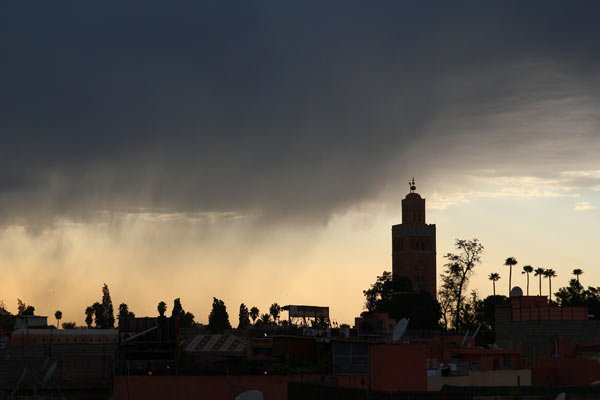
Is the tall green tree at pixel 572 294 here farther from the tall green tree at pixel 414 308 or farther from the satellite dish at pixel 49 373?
the satellite dish at pixel 49 373

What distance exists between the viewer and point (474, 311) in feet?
588

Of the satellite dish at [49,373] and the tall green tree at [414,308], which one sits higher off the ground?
the tall green tree at [414,308]

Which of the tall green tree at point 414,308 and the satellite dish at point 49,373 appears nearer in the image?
the satellite dish at point 49,373

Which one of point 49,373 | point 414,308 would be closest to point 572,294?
point 414,308

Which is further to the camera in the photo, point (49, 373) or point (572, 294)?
point (572, 294)

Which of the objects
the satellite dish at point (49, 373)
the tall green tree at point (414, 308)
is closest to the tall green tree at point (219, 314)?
the tall green tree at point (414, 308)

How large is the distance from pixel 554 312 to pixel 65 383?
54453 millimetres

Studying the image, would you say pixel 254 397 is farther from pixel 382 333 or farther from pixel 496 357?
pixel 496 357

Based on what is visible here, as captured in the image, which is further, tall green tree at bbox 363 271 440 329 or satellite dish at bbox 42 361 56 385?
tall green tree at bbox 363 271 440 329

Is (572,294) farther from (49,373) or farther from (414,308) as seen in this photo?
(49,373)

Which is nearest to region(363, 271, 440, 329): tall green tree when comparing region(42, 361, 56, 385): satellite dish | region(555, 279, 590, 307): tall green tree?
region(555, 279, 590, 307): tall green tree

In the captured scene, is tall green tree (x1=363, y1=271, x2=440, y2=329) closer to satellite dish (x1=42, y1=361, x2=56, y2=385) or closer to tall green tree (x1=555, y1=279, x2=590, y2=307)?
tall green tree (x1=555, y1=279, x2=590, y2=307)

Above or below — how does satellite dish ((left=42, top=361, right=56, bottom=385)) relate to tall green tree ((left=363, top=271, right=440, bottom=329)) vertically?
below

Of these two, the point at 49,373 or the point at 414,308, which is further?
the point at 414,308
